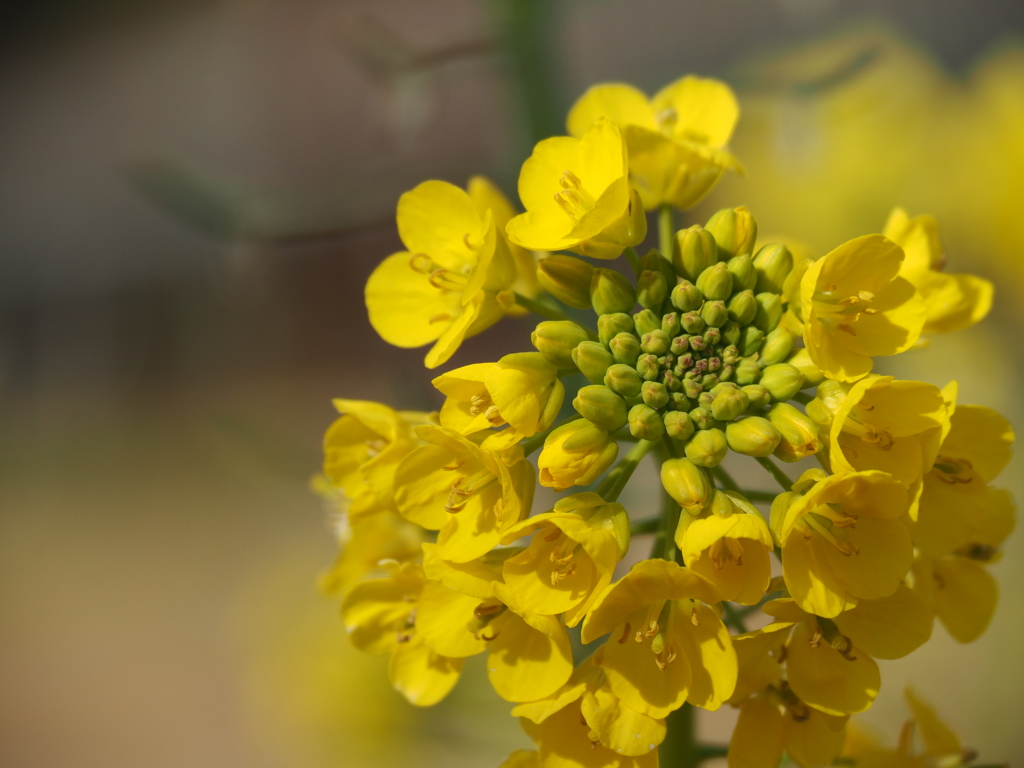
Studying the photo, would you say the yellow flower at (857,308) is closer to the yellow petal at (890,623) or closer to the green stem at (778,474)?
the green stem at (778,474)

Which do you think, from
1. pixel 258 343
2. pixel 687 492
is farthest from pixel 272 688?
pixel 687 492

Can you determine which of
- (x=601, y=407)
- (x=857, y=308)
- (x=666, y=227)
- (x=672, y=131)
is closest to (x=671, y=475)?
(x=601, y=407)

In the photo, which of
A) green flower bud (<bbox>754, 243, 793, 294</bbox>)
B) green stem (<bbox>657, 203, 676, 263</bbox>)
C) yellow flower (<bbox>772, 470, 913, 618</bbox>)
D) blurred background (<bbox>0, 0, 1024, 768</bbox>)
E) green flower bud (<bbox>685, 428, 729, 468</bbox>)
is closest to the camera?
yellow flower (<bbox>772, 470, 913, 618</bbox>)

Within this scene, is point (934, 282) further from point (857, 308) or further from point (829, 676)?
point (829, 676)

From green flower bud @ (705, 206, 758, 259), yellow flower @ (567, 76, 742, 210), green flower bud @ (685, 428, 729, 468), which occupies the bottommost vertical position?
green flower bud @ (685, 428, 729, 468)

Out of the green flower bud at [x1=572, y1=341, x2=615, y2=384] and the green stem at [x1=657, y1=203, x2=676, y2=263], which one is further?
the green stem at [x1=657, y1=203, x2=676, y2=263]

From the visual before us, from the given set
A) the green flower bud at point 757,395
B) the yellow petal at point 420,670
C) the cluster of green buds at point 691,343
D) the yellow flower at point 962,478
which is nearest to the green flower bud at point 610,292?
the cluster of green buds at point 691,343

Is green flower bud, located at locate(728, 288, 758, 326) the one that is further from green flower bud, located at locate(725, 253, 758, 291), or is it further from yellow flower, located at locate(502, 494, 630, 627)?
yellow flower, located at locate(502, 494, 630, 627)

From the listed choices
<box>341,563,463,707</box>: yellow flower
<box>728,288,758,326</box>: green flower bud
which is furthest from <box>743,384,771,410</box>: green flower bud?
<box>341,563,463,707</box>: yellow flower
